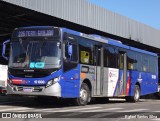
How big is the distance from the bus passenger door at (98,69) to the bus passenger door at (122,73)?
Result: 2.54 m

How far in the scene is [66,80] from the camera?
16188 millimetres

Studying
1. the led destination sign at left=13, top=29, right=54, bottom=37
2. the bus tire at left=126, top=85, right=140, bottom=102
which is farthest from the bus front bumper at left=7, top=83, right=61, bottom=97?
the bus tire at left=126, top=85, right=140, bottom=102

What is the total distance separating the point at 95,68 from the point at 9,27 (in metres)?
14.4

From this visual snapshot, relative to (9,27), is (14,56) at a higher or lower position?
lower

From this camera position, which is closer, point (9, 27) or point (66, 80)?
point (66, 80)

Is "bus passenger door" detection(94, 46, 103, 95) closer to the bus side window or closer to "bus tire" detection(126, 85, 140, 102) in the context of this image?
the bus side window

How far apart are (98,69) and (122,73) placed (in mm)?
3198

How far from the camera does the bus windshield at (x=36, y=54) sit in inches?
621

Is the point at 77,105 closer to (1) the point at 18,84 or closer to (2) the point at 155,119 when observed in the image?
(1) the point at 18,84

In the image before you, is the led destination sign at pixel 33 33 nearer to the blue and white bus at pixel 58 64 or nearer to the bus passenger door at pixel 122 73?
the blue and white bus at pixel 58 64

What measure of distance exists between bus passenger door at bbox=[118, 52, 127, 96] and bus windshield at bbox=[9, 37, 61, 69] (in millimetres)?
6479

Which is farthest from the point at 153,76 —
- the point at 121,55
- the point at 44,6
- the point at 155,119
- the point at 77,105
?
the point at 155,119

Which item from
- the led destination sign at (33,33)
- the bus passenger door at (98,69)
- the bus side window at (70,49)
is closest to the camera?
the bus side window at (70,49)

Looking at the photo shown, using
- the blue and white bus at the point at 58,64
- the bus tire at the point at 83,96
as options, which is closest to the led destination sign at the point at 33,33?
the blue and white bus at the point at 58,64
